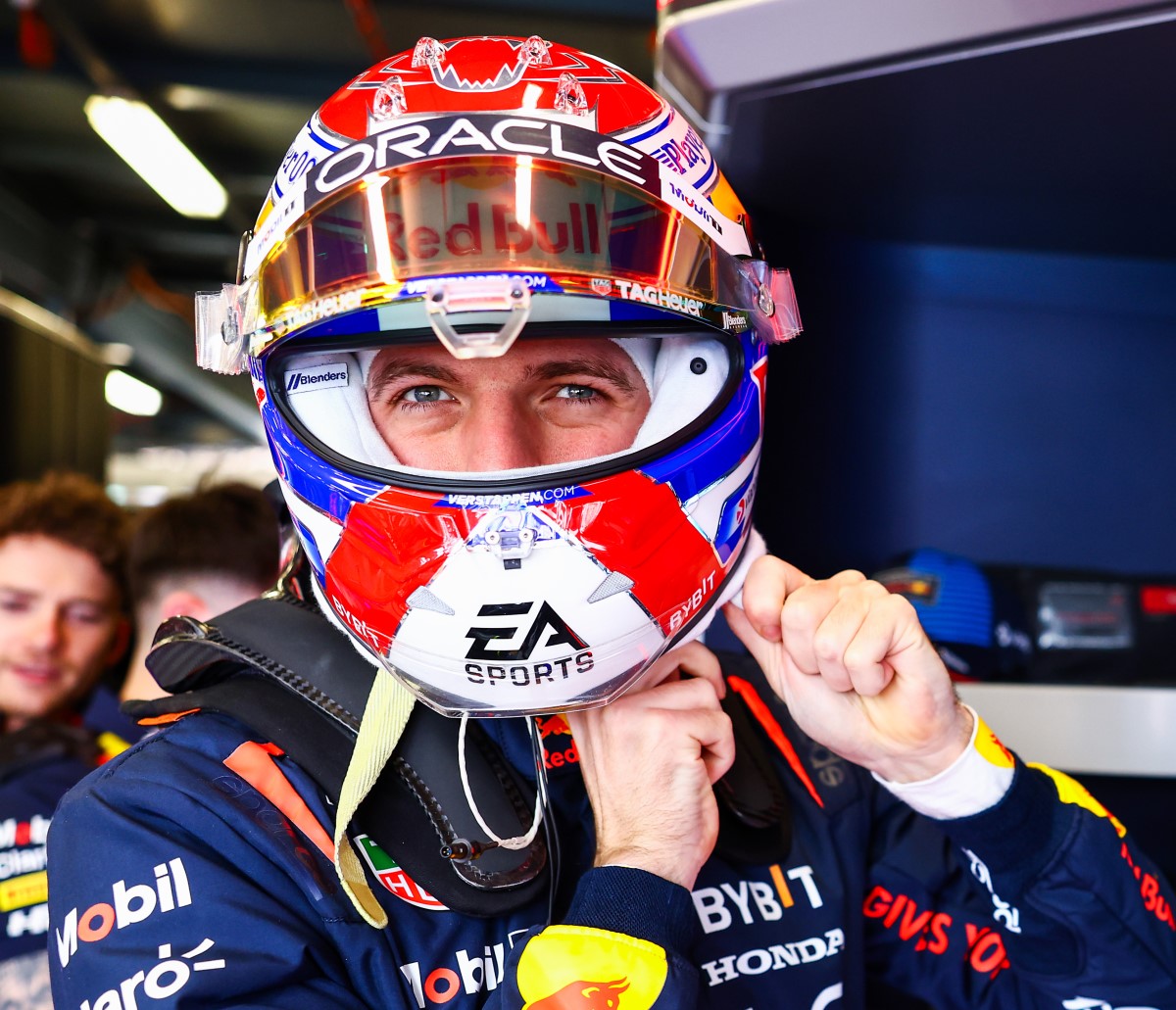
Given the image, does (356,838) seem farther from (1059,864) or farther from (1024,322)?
(1024,322)

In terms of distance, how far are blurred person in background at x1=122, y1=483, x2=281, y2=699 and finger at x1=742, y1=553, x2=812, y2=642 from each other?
1.47 metres

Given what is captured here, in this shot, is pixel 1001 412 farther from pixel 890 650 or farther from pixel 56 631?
pixel 56 631

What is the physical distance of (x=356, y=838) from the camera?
38.4 inches

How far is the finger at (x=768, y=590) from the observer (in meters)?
0.98

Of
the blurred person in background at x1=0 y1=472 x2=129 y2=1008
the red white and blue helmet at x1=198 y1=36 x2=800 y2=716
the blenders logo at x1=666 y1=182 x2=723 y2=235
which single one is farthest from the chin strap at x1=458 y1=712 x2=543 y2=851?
the blurred person in background at x1=0 y1=472 x2=129 y2=1008

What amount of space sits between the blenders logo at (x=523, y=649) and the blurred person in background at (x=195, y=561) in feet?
4.61

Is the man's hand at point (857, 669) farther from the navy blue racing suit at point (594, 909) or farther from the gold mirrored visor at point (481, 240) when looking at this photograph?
the gold mirrored visor at point (481, 240)

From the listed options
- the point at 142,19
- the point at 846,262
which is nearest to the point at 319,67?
the point at 142,19

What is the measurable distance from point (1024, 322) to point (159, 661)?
1.44m

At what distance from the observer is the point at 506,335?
898 mm

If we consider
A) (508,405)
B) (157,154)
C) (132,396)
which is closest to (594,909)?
(508,405)

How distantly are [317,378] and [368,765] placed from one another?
352 mm

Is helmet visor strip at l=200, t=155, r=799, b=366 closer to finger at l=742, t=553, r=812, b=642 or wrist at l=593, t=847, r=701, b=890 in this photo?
finger at l=742, t=553, r=812, b=642

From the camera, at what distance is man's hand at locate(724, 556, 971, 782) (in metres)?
0.96
